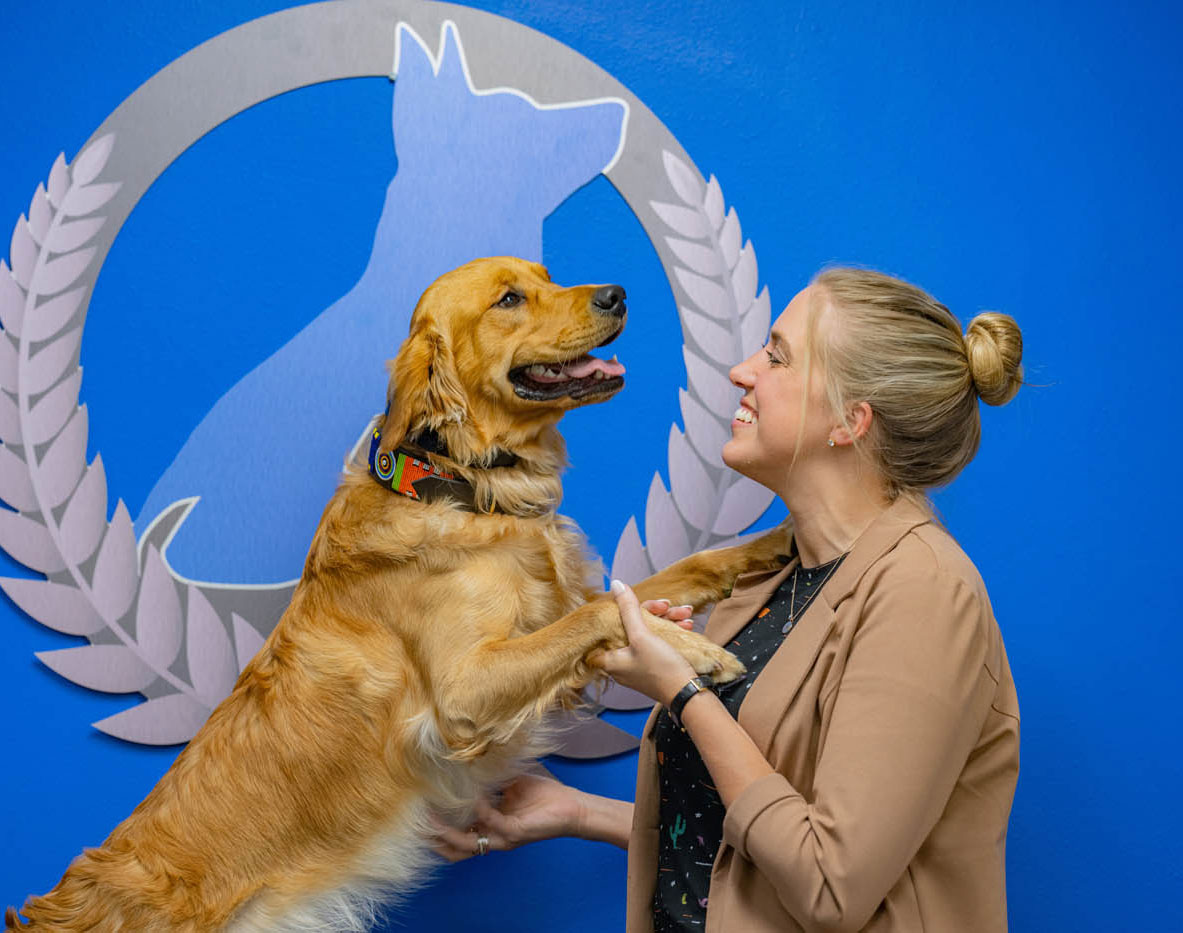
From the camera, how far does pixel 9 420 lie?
219 centimetres

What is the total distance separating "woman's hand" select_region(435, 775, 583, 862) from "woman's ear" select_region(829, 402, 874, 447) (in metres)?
1.03

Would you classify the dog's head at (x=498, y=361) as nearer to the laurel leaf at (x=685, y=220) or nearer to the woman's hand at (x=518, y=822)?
the laurel leaf at (x=685, y=220)

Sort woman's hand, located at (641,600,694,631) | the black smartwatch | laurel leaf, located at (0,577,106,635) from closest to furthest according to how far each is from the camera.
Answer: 1. the black smartwatch
2. woman's hand, located at (641,600,694,631)
3. laurel leaf, located at (0,577,106,635)

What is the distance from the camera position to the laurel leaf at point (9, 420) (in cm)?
219

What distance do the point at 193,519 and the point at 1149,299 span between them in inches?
98.5

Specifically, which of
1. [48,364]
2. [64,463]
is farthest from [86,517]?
[48,364]

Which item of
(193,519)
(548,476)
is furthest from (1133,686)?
(193,519)

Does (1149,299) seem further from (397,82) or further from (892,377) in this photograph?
(397,82)

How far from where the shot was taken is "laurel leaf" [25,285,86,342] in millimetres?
2203

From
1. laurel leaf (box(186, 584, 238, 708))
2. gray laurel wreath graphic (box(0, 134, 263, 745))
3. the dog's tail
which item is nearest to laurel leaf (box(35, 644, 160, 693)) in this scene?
gray laurel wreath graphic (box(0, 134, 263, 745))

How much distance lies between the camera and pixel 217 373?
2.29m

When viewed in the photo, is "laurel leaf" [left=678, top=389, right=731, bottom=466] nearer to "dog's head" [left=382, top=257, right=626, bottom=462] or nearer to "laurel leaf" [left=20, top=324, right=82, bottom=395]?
"dog's head" [left=382, top=257, right=626, bottom=462]

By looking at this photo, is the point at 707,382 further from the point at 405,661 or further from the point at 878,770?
the point at 878,770

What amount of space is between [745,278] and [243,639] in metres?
1.51
